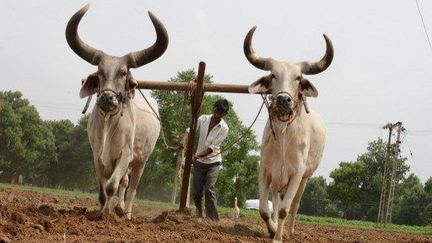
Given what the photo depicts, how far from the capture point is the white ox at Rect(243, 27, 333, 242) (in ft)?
25.5

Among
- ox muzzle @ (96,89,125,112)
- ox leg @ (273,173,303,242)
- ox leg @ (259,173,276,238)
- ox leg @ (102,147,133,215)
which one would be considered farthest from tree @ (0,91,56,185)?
ox leg @ (273,173,303,242)

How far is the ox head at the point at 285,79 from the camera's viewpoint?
7535mm

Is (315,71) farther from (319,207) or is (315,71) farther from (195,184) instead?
(319,207)

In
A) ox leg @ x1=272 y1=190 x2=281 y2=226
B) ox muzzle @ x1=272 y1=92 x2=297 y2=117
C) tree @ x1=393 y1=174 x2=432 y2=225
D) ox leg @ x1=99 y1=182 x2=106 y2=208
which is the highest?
tree @ x1=393 y1=174 x2=432 y2=225

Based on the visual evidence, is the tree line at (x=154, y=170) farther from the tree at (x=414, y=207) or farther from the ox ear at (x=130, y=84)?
the ox ear at (x=130, y=84)

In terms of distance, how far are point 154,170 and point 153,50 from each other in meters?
58.4

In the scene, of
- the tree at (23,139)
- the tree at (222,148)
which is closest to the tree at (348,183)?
the tree at (222,148)

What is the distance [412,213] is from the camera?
3307 inches

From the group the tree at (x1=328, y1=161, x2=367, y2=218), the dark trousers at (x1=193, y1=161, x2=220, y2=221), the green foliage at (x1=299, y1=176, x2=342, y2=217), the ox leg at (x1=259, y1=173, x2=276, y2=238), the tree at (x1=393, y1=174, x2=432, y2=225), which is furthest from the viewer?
the green foliage at (x1=299, y1=176, x2=342, y2=217)

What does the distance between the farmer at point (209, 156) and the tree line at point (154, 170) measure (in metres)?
38.2

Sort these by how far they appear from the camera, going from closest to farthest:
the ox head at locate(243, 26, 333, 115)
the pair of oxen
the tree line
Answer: the ox head at locate(243, 26, 333, 115), the pair of oxen, the tree line

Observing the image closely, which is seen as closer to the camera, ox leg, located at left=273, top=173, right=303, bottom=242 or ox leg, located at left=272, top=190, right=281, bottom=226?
ox leg, located at left=273, top=173, right=303, bottom=242

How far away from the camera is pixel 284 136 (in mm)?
7965

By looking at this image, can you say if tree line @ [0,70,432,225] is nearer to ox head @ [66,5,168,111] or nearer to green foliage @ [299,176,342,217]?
green foliage @ [299,176,342,217]
